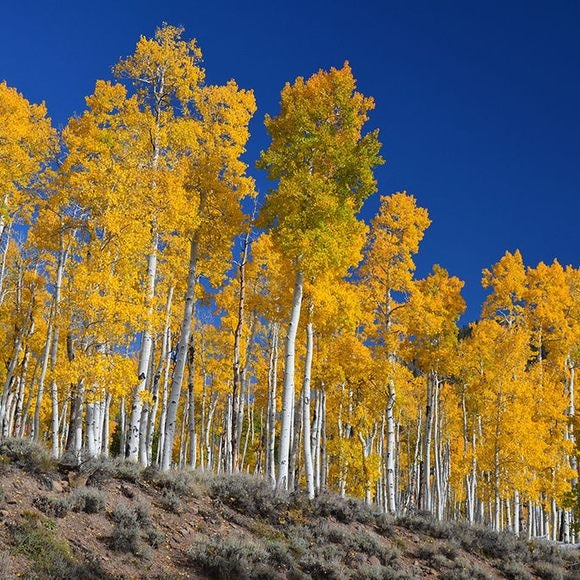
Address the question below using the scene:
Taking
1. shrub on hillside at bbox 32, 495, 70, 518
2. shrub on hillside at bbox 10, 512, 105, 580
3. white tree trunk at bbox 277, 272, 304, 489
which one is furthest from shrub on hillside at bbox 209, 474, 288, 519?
shrub on hillside at bbox 10, 512, 105, 580

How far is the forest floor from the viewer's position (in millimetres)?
9516

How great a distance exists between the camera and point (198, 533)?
12.0 m

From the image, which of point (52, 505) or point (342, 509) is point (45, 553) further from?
point (342, 509)

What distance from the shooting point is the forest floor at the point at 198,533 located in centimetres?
952

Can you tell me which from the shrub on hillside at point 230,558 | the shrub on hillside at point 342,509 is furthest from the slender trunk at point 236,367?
the shrub on hillside at point 230,558

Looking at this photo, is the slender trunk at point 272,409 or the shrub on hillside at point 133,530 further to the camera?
the slender trunk at point 272,409

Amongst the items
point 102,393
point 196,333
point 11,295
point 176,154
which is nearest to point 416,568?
point 102,393

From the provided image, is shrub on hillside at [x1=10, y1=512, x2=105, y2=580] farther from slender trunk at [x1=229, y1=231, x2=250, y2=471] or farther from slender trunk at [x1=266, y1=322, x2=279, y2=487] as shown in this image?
slender trunk at [x1=266, y1=322, x2=279, y2=487]

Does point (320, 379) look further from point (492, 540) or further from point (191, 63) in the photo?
point (191, 63)

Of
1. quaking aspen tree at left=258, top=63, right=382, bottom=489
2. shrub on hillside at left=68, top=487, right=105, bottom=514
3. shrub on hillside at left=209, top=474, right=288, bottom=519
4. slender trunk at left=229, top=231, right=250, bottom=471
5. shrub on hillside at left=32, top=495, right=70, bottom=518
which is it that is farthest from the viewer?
slender trunk at left=229, top=231, right=250, bottom=471

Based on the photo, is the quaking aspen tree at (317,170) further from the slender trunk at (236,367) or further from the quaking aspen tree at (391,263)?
the quaking aspen tree at (391,263)

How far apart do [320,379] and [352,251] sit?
6691 mm

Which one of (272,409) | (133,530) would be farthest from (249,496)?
(272,409)

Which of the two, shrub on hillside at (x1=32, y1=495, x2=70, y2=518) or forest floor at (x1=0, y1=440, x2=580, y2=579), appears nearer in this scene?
forest floor at (x1=0, y1=440, x2=580, y2=579)
